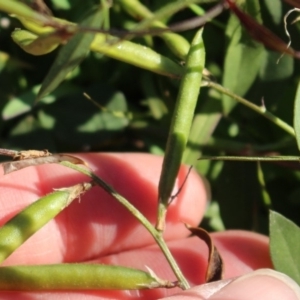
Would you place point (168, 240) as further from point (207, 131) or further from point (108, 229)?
point (207, 131)

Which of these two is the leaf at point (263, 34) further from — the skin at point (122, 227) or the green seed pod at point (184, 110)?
the skin at point (122, 227)

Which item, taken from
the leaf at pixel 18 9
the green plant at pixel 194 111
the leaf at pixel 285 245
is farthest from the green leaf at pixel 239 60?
the leaf at pixel 18 9

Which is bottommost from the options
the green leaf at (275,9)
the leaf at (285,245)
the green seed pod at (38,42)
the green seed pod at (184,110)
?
the leaf at (285,245)

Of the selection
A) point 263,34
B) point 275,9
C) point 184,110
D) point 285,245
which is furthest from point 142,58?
point 285,245

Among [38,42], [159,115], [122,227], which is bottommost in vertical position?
[122,227]

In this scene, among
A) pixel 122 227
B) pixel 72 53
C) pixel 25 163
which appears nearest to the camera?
pixel 72 53

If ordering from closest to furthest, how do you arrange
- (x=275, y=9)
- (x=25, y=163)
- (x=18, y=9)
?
(x=18, y=9)
(x=25, y=163)
(x=275, y=9)

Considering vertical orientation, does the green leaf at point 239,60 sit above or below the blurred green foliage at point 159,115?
above

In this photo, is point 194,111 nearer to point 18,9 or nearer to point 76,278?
point 76,278
